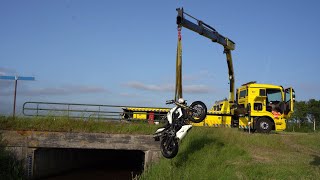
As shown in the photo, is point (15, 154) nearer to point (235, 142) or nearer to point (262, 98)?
point (235, 142)

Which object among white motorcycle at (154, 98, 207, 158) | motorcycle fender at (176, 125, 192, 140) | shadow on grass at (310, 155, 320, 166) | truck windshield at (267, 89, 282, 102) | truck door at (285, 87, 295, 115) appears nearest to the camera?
motorcycle fender at (176, 125, 192, 140)

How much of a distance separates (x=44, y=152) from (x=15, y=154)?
1751 mm

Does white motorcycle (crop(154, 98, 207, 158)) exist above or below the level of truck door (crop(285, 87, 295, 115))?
below

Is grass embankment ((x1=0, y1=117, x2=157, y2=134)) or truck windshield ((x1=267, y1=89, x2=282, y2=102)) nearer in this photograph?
grass embankment ((x1=0, y1=117, x2=157, y2=134))

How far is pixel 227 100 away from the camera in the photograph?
27031 mm

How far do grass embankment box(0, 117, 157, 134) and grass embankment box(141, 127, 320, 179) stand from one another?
10.9 feet

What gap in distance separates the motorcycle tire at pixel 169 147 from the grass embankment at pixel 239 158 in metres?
1.19

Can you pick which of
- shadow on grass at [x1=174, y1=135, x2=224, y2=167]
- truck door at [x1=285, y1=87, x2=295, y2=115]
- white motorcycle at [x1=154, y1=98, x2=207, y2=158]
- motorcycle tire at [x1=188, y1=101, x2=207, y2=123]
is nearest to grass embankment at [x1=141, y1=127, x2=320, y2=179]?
shadow on grass at [x1=174, y1=135, x2=224, y2=167]

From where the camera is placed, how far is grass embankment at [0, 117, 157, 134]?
20031 millimetres

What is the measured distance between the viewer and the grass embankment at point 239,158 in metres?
11.6

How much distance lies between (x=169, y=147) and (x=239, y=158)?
3.51 meters

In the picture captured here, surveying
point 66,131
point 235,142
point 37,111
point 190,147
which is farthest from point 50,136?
point 235,142

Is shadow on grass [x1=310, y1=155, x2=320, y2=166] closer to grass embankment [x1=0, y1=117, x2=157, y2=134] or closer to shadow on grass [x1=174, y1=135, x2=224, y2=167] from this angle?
shadow on grass [x1=174, y1=135, x2=224, y2=167]

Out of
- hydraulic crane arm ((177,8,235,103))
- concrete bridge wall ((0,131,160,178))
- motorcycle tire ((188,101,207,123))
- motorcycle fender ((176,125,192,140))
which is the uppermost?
hydraulic crane arm ((177,8,235,103))
